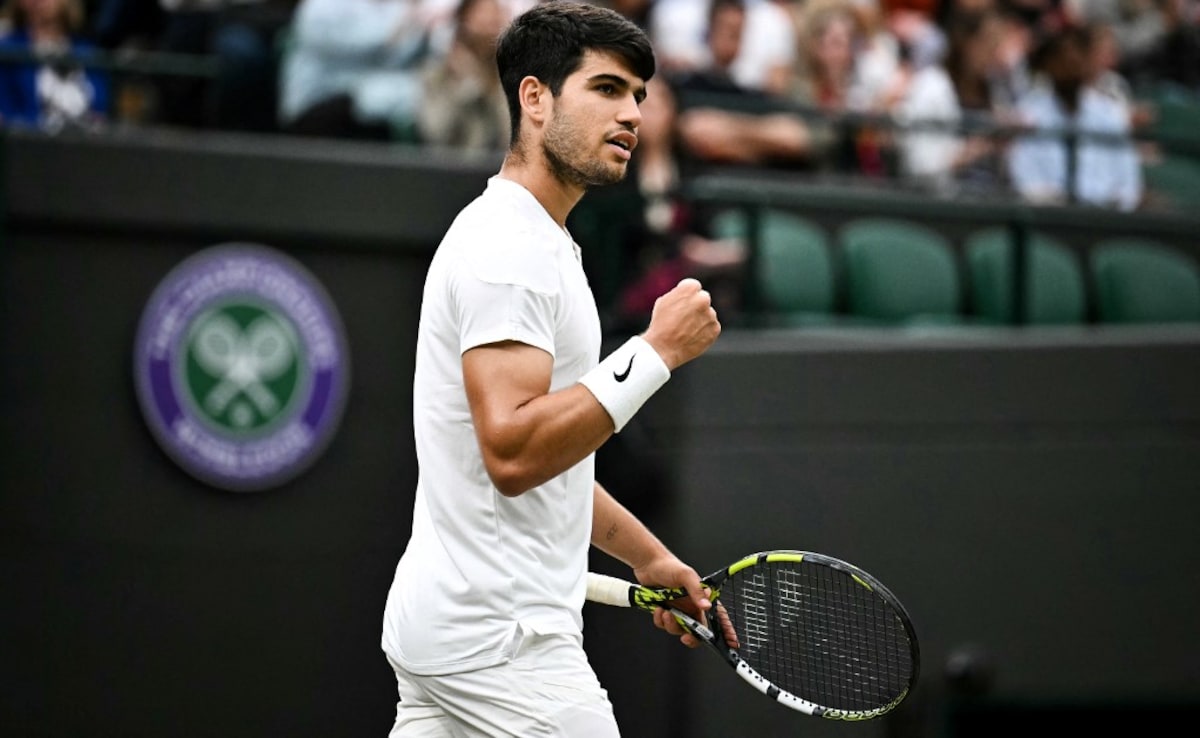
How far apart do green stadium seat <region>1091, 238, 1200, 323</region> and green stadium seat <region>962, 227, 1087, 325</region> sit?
0.13 m

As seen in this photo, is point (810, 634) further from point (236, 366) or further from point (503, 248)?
point (236, 366)

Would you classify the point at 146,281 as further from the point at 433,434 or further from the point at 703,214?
the point at 433,434

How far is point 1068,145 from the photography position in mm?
9078

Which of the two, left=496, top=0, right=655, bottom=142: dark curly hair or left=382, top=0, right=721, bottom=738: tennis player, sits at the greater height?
left=496, top=0, right=655, bottom=142: dark curly hair

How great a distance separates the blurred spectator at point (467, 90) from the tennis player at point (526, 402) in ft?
14.5

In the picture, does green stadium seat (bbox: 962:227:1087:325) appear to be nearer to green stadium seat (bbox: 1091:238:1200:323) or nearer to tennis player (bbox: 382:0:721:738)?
green stadium seat (bbox: 1091:238:1200:323)

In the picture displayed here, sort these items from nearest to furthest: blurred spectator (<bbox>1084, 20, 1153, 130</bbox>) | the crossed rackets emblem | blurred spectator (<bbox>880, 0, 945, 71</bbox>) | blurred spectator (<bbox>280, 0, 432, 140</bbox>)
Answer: the crossed rackets emblem → blurred spectator (<bbox>280, 0, 432, 140</bbox>) → blurred spectator (<bbox>1084, 20, 1153, 130</bbox>) → blurred spectator (<bbox>880, 0, 945, 71</bbox>)

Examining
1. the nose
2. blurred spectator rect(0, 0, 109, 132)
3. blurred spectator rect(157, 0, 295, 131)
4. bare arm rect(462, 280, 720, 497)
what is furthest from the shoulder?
blurred spectator rect(157, 0, 295, 131)

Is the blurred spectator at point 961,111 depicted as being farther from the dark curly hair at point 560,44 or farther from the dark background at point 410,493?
the dark curly hair at point 560,44

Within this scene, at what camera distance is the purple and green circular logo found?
7.15 m

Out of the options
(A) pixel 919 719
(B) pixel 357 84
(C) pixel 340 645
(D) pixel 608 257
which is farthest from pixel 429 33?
(A) pixel 919 719

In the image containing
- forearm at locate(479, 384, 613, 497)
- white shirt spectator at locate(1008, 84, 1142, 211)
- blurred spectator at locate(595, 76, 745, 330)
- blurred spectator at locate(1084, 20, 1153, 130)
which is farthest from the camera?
blurred spectator at locate(1084, 20, 1153, 130)

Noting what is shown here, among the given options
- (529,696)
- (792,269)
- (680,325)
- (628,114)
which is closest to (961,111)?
(792,269)

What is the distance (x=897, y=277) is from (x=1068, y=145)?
136 centimetres
